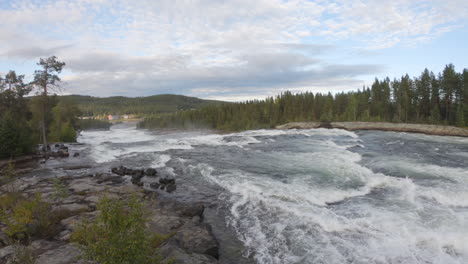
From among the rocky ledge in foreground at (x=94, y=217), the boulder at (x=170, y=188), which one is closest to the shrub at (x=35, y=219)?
the rocky ledge in foreground at (x=94, y=217)

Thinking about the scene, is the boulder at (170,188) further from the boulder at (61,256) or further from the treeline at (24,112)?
the treeline at (24,112)

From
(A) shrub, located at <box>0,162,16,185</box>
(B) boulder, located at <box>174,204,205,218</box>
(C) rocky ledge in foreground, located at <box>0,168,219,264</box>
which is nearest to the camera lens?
(C) rocky ledge in foreground, located at <box>0,168,219,264</box>

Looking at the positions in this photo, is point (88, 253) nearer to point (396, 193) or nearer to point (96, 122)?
point (396, 193)

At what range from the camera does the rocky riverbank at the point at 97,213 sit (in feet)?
23.5

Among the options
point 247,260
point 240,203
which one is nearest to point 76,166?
point 240,203

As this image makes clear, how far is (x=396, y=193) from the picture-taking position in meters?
13.6

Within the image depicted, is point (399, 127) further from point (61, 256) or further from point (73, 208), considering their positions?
point (61, 256)

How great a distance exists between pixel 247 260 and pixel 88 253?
16.1 ft

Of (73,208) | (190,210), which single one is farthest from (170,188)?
(73,208)

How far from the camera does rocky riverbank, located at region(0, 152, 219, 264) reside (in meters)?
7.16

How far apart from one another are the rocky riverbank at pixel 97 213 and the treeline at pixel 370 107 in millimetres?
70807

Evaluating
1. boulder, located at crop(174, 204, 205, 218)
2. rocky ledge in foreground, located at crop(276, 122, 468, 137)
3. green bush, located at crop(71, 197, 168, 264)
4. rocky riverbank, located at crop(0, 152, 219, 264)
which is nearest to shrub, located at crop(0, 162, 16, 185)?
rocky riverbank, located at crop(0, 152, 219, 264)

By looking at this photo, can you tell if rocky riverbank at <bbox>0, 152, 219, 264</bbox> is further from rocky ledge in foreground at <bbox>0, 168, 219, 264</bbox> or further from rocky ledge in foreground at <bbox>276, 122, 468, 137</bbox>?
rocky ledge in foreground at <bbox>276, 122, 468, 137</bbox>

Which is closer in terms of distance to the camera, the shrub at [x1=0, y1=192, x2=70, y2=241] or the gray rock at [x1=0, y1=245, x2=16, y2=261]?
the gray rock at [x1=0, y1=245, x2=16, y2=261]
